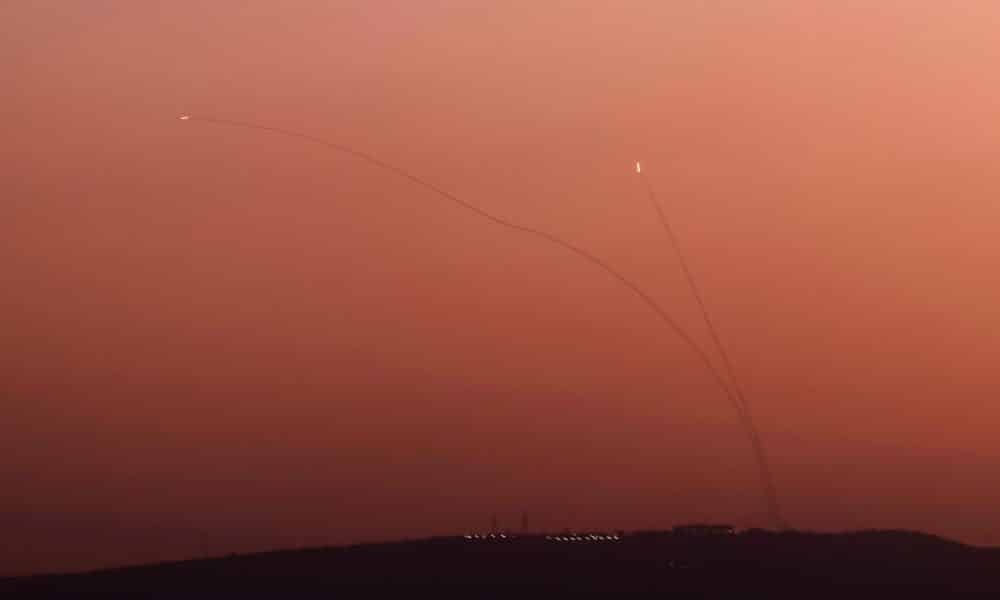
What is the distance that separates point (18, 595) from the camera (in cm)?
2564

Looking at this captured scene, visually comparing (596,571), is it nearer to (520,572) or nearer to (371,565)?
(520,572)

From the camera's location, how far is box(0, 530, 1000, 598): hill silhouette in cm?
2405

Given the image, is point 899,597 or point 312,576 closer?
point 899,597

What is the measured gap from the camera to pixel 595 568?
81.4 feet

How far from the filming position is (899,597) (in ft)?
76.9

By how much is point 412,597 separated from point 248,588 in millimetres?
2340

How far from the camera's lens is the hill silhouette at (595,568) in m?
24.0

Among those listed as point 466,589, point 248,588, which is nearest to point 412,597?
point 466,589

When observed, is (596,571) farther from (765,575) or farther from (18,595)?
(18,595)

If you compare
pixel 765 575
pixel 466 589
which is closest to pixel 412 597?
pixel 466 589

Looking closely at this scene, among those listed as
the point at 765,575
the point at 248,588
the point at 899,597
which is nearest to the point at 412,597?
the point at 248,588

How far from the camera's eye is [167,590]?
995 inches

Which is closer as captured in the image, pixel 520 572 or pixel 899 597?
pixel 899 597

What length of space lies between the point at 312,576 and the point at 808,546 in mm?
7156
